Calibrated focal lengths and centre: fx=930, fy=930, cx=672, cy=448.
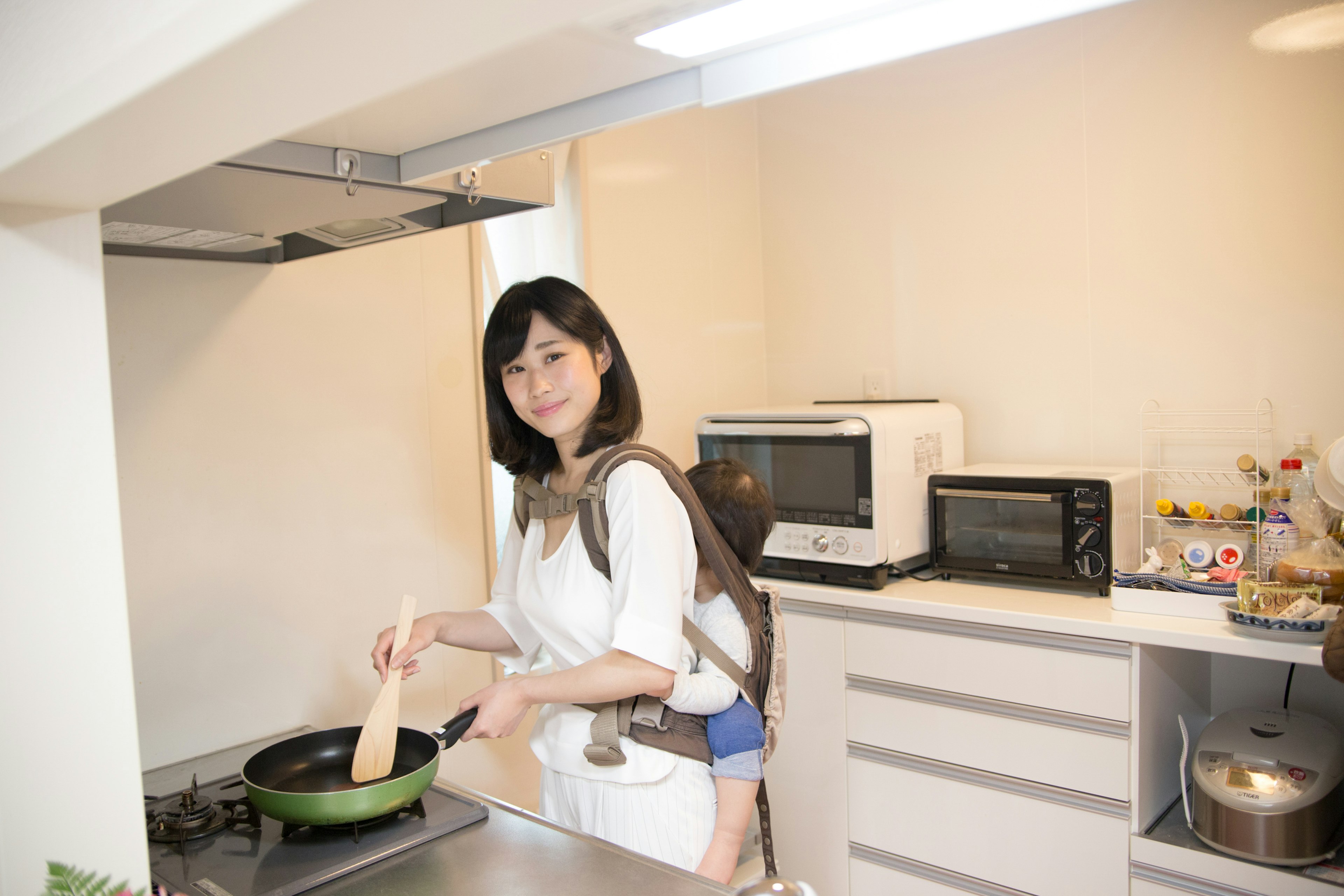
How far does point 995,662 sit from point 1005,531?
34 centimetres

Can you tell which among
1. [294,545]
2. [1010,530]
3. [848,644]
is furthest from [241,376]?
[1010,530]

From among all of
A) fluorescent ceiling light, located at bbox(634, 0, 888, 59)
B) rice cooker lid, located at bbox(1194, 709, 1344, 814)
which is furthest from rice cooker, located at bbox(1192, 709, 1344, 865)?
fluorescent ceiling light, located at bbox(634, 0, 888, 59)

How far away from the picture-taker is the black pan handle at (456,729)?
1205 mm

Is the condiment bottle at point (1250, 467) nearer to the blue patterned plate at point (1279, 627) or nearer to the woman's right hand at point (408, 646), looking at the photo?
the blue patterned plate at point (1279, 627)

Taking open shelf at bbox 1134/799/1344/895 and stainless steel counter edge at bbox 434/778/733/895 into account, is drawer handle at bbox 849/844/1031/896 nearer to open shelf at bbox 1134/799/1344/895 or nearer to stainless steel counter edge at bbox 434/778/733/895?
open shelf at bbox 1134/799/1344/895

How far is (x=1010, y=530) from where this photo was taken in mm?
2176

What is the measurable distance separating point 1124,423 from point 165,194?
2205mm

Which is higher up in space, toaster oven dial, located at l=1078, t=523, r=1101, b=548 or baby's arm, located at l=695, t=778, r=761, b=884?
toaster oven dial, located at l=1078, t=523, r=1101, b=548

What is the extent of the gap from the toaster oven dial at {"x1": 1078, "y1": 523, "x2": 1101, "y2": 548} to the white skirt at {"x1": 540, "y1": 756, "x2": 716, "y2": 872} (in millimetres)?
1133

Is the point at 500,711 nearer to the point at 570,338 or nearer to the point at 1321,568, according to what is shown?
the point at 570,338

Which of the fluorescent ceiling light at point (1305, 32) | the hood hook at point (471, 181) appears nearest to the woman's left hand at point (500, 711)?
the hood hook at point (471, 181)

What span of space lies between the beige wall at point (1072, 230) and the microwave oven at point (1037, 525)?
30 centimetres

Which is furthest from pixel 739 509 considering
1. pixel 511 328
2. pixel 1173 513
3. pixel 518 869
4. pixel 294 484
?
pixel 1173 513

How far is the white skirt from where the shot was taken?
1.33 meters
